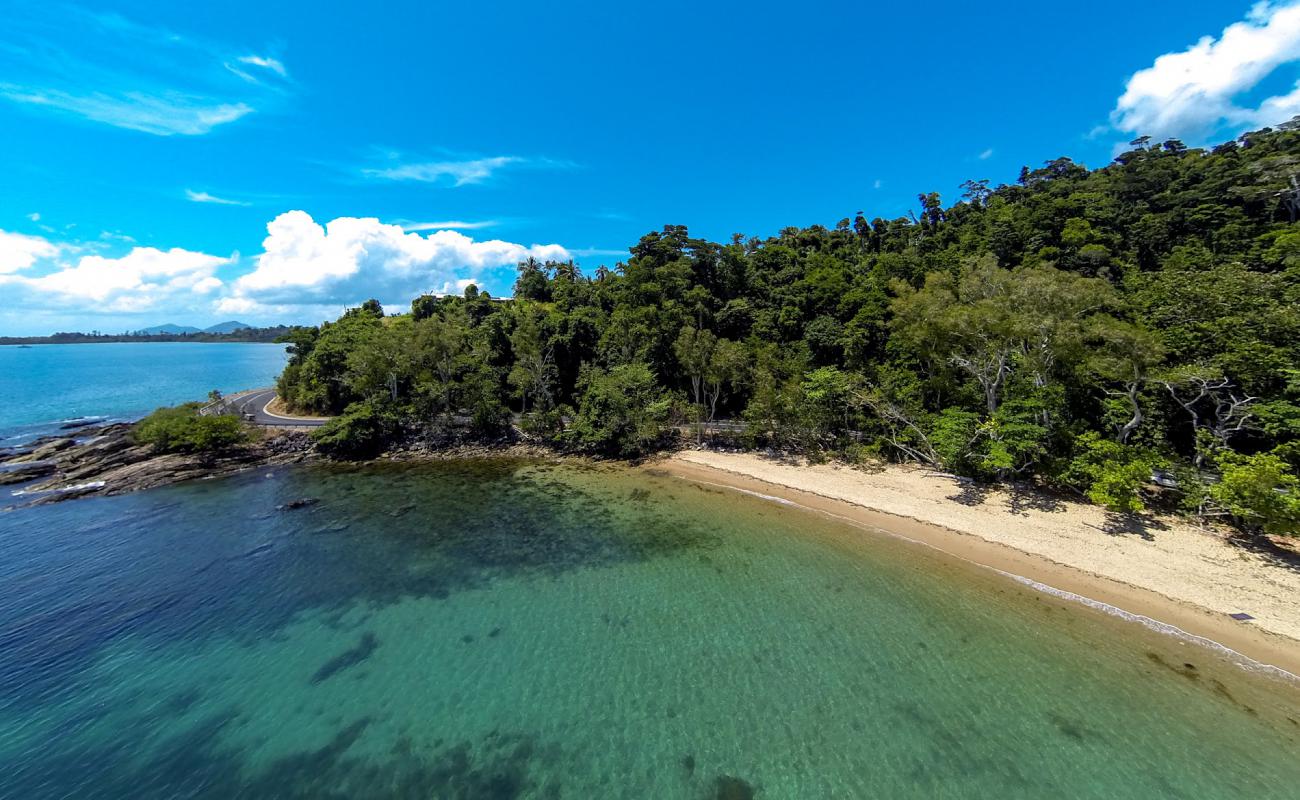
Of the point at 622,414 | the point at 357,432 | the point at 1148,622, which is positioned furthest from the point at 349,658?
the point at 1148,622

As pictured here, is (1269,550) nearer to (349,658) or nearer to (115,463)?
(349,658)

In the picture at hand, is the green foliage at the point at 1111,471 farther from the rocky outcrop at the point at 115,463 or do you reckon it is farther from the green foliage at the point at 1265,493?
the rocky outcrop at the point at 115,463

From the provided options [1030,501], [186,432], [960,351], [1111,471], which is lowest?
[186,432]

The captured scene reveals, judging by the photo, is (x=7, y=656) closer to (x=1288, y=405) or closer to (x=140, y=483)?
(x=140, y=483)

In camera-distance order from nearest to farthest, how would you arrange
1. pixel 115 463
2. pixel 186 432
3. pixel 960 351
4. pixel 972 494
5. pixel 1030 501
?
1. pixel 1030 501
2. pixel 972 494
3. pixel 960 351
4. pixel 115 463
5. pixel 186 432

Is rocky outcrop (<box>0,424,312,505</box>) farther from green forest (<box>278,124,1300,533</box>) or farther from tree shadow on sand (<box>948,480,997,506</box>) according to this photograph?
tree shadow on sand (<box>948,480,997,506</box>)
